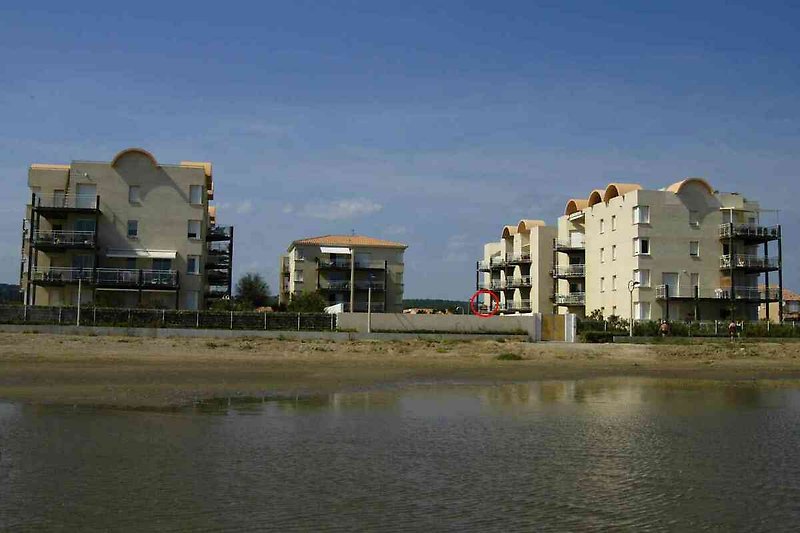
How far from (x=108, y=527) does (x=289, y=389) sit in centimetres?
1606

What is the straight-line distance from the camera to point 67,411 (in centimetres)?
1972

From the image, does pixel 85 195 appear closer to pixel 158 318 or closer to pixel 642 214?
pixel 158 318

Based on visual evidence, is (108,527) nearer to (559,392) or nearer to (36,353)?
(559,392)

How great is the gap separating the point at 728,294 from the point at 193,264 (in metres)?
42.9

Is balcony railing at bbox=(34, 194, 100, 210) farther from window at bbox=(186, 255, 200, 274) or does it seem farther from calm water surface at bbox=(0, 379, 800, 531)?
calm water surface at bbox=(0, 379, 800, 531)

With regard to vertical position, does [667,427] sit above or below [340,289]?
below

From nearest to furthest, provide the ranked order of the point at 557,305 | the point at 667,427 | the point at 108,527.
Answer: the point at 108,527 < the point at 667,427 < the point at 557,305

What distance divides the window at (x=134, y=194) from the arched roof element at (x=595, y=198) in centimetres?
4077

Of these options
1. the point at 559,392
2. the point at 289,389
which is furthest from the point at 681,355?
the point at 289,389

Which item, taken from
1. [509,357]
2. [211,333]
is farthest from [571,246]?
[211,333]

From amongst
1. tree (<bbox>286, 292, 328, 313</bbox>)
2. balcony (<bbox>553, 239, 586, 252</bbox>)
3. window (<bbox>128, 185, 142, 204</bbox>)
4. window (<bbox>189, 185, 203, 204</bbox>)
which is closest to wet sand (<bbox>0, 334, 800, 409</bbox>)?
window (<bbox>189, 185, 203, 204</bbox>)

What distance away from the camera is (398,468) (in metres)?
14.0

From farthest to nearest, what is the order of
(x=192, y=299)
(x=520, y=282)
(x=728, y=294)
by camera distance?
(x=520, y=282) → (x=728, y=294) → (x=192, y=299)

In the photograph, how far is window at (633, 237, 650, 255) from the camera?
6675cm
